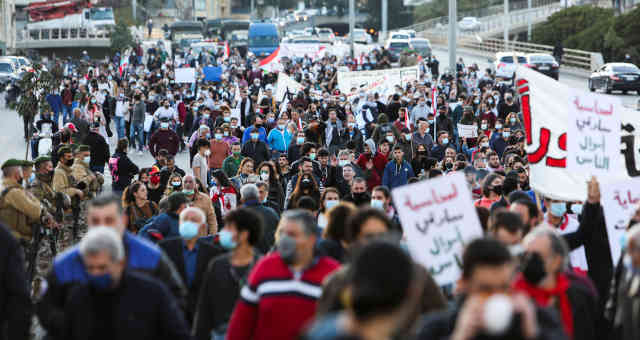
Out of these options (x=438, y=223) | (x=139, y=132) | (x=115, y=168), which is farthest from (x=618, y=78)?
(x=438, y=223)

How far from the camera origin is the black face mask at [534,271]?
5.05 meters

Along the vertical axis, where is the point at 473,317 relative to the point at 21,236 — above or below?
above

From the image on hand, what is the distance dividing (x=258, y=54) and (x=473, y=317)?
5510 centimetres

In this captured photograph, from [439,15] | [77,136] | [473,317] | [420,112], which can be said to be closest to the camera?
[473,317]

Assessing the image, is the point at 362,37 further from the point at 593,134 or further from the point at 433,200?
the point at 433,200

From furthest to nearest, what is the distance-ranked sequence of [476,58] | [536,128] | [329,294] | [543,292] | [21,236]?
[476,58] → [21,236] → [536,128] → [543,292] → [329,294]

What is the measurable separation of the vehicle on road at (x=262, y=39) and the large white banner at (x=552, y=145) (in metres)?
49.4

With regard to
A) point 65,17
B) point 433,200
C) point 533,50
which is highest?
point 65,17

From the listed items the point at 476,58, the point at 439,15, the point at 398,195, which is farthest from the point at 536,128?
the point at 439,15

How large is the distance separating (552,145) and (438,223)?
9.29ft

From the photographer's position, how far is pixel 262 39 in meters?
58.5

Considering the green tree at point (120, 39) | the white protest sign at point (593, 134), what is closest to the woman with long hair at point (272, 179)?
the white protest sign at point (593, 134)

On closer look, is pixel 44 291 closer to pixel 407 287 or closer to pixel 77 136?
pixel 407 287

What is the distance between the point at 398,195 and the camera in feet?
20.7
